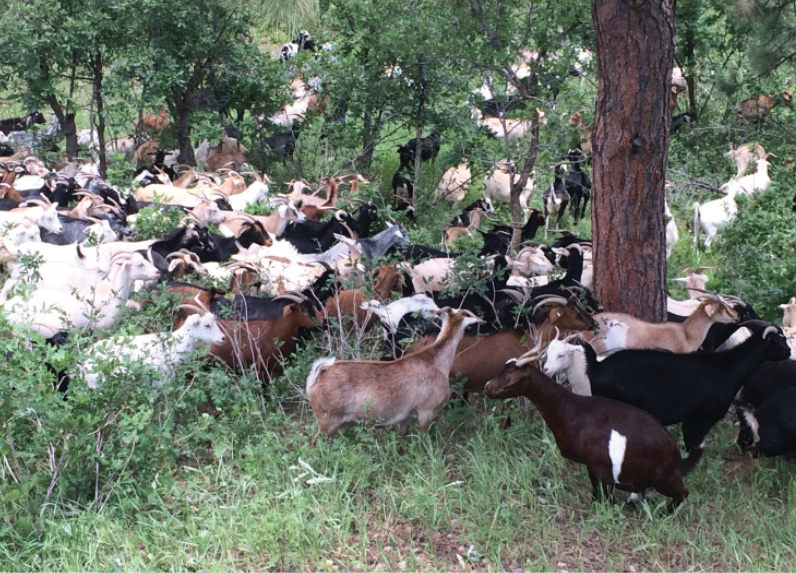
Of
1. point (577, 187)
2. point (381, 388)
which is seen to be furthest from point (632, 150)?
point (577, 187)

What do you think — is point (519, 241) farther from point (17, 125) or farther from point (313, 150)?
point (17, 125)

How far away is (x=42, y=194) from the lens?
33.1 ft

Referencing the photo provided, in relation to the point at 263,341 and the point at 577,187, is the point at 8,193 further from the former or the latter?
the point at 577,187

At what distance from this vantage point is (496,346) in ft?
18.7

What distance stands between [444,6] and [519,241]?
7.20 feet

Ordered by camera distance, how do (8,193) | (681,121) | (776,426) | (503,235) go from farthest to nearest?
(681,121) < (8,193) < (503,235) < (776,426)

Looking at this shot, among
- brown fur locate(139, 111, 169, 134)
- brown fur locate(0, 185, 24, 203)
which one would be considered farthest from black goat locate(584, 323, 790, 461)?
brown fur locate(139, 111, 169, 134)

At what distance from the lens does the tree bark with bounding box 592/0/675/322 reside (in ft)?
18.1

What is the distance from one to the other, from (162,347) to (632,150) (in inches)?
120

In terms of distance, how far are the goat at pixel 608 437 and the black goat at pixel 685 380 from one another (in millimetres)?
361

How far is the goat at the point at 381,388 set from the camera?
502cm

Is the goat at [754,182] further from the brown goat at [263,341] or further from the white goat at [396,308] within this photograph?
the brown goat at [263,341]

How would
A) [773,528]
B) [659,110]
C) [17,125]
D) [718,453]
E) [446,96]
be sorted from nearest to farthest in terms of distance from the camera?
[773,528]
[718,453]
[659,110]
[446,96]
[17,125]

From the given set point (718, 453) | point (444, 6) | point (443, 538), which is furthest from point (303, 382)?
point (444, 6)
